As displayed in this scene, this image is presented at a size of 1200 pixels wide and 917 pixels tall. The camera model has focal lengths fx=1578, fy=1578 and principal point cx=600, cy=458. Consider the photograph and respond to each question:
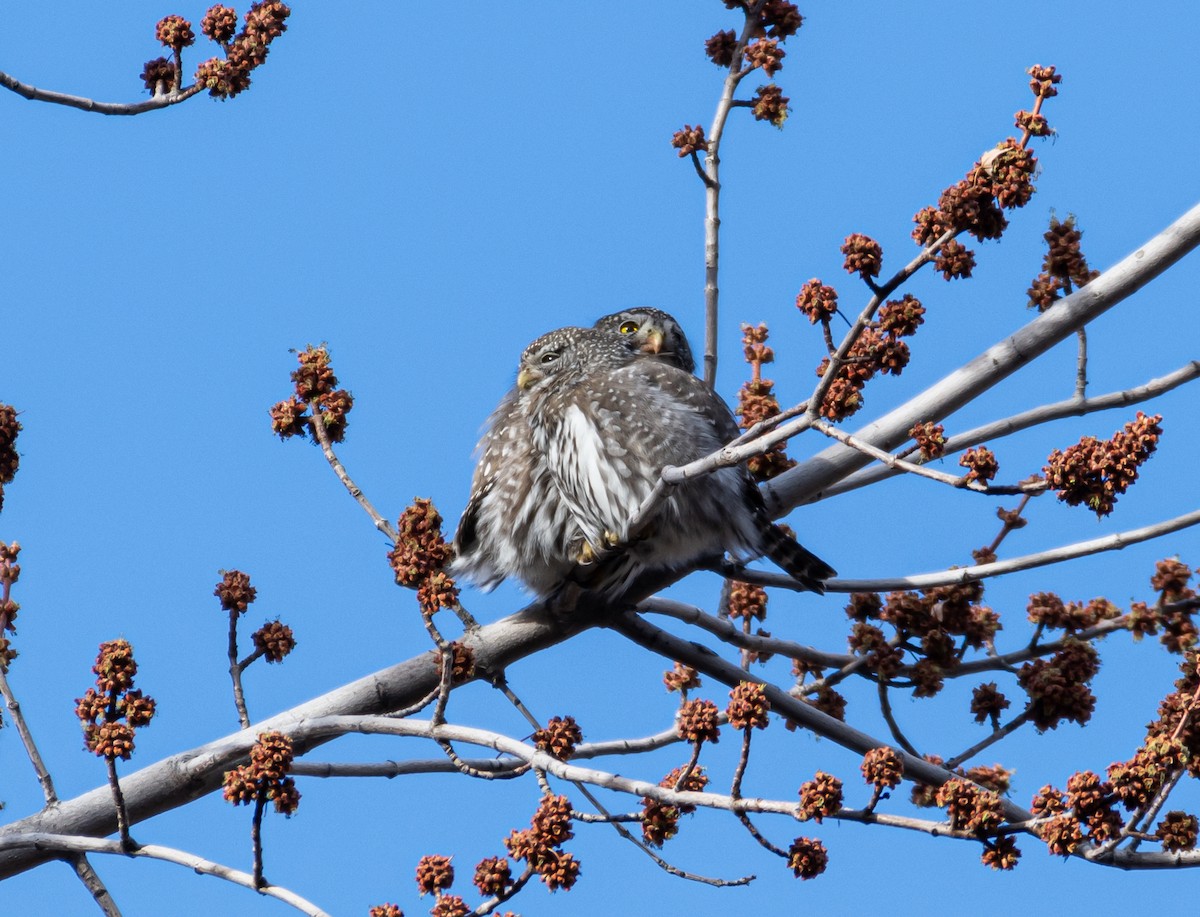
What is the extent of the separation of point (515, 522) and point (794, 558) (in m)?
0.94

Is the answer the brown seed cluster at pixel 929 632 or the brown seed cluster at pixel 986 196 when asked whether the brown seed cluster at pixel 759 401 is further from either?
the brown seed cluster at pixel 986 196

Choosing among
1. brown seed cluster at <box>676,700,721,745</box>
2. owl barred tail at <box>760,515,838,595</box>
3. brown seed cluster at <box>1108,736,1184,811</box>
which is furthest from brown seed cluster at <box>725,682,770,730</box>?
owl barred tail at <box>760,515,838,595</box>

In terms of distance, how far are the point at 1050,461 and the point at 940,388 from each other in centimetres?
135

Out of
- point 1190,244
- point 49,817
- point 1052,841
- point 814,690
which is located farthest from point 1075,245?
point 49,817

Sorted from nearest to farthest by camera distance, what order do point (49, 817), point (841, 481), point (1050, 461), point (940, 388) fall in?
point (1050, 461), point (49, 817), point (940, 388), point (841, 481)

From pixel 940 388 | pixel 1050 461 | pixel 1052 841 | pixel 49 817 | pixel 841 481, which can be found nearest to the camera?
pixel 1052 841

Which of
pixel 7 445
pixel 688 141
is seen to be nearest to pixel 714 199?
pixel 688 141

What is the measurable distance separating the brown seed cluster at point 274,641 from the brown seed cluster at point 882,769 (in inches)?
71.5

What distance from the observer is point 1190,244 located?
15.1ft

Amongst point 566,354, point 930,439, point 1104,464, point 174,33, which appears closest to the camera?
point 1104,464

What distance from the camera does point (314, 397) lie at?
4.41 metres

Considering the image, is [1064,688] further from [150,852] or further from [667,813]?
[150,852]

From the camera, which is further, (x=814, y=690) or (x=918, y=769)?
(x=814, y=690)

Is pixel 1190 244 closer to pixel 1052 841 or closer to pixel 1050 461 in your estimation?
pixel 1050 461
